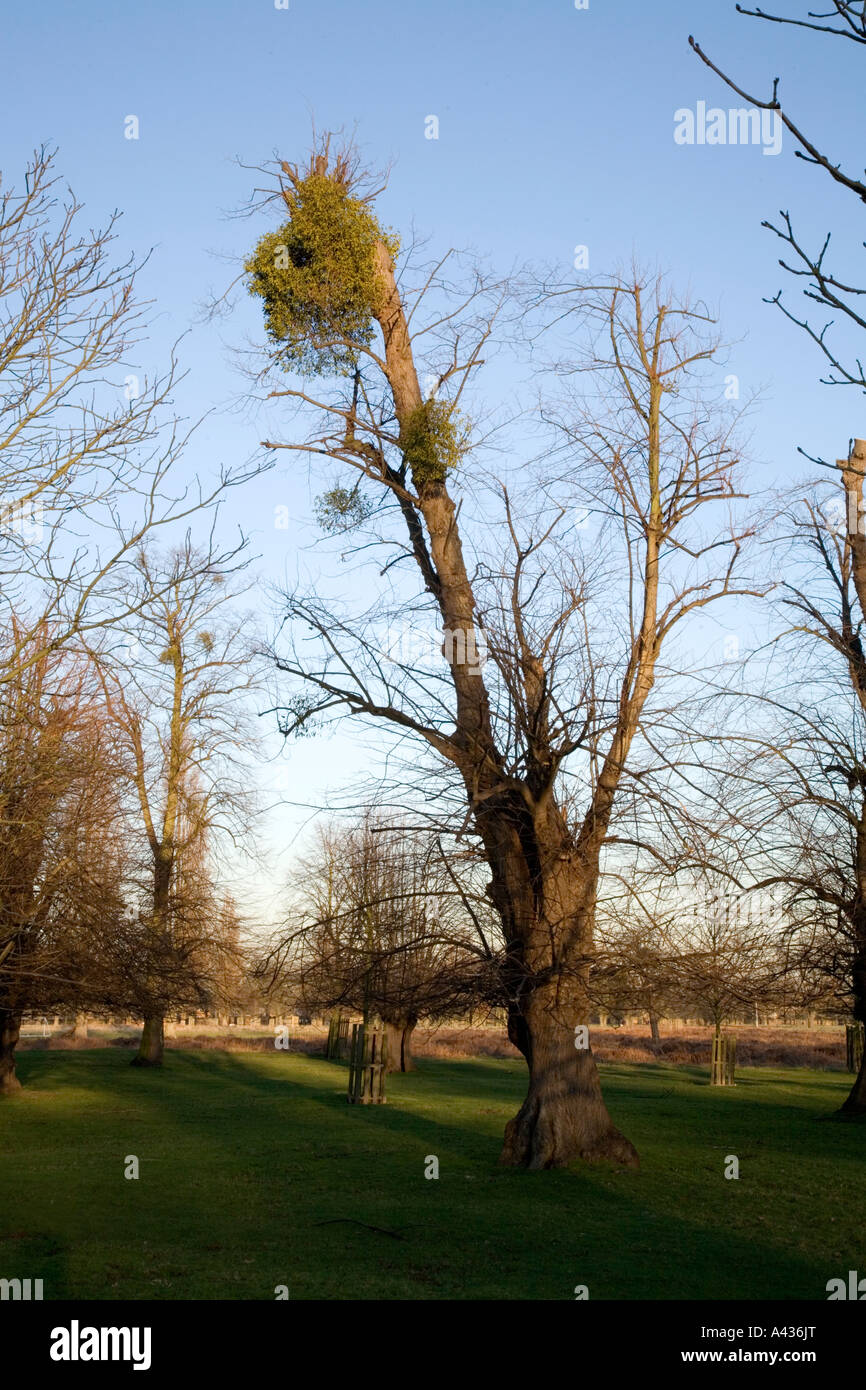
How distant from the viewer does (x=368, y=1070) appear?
26062mm

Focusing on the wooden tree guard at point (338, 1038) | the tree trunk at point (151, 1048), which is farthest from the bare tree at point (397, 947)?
the wooden tree guard at point (338, 1038)

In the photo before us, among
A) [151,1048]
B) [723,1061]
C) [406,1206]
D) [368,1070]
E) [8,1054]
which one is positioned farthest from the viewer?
[151,1048]

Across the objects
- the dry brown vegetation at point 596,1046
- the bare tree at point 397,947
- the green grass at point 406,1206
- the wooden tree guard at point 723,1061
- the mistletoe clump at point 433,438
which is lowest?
the dry brown vegetation at point 596,1046

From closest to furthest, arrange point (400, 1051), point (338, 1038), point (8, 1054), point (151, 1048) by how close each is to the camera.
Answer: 1. point (8, 1054)
2. point (151, 1048)
3. point (400, 1051)
4. point (338, 1038)

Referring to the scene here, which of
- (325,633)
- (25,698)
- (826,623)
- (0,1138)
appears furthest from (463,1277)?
(826,623)

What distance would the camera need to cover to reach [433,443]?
13.5m

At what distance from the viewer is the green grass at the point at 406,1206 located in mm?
9523

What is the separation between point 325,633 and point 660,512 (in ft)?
16.9

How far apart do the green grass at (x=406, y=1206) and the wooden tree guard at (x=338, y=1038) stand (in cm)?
1710

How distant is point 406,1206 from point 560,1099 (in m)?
2.46

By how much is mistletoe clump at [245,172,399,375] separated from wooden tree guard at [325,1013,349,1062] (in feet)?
105

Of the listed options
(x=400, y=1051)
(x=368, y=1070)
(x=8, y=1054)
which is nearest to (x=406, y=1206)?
(x=368, y=1070)

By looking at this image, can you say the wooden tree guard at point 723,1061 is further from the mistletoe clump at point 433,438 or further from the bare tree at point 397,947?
the mistletoe clump at point 433,438

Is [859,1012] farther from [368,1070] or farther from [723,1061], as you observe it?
[723,1061]
